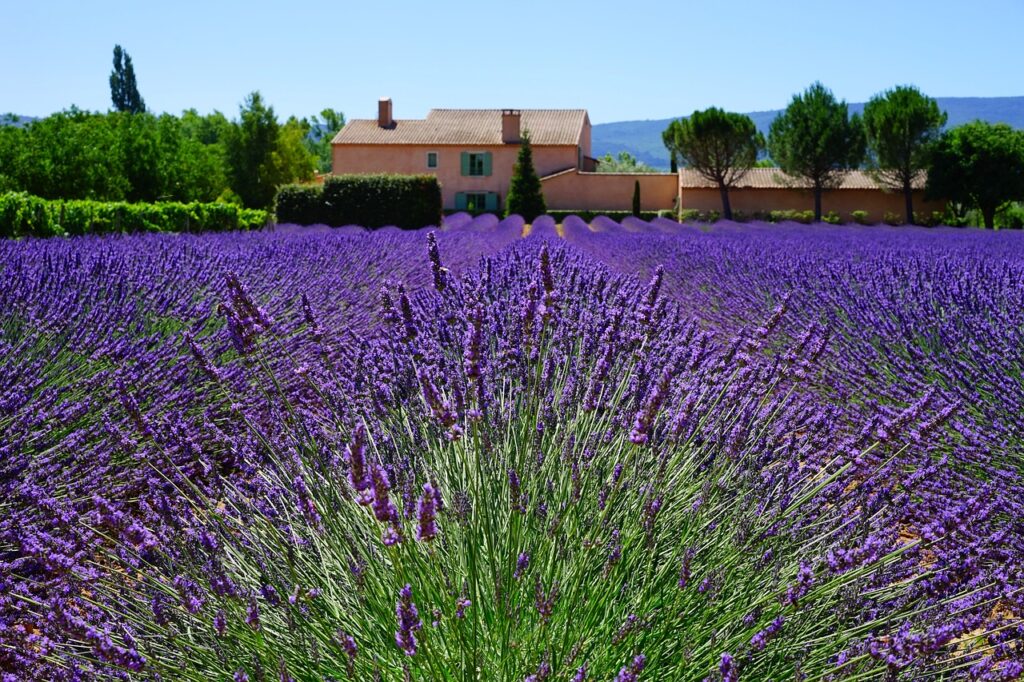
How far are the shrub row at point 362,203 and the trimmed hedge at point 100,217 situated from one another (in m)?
2.32

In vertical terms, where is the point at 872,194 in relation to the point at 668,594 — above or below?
above

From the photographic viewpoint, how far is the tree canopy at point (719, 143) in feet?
122

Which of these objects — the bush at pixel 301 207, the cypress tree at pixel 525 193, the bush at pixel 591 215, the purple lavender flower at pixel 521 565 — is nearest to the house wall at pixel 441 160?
the bush at pixel 591 215

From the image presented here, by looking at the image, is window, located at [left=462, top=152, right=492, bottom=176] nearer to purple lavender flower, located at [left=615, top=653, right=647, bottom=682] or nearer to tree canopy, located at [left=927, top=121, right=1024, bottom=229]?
tree canopy, located at [left=927, top=121, right=1024, bottom=229]

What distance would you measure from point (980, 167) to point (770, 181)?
29.2 feet

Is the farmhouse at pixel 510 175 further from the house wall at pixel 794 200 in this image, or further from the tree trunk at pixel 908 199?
the tree trunk at pixel 908 199

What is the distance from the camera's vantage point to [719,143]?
37156 mm

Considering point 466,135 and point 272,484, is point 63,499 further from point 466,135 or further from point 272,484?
point 466,135

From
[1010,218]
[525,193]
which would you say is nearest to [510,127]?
[525,193]

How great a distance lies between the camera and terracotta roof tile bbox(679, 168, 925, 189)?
38938mm

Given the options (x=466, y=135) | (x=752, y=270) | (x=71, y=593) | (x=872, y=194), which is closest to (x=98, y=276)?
(x=71, y=593)

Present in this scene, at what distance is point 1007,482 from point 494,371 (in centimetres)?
186

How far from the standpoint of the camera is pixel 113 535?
3260mm

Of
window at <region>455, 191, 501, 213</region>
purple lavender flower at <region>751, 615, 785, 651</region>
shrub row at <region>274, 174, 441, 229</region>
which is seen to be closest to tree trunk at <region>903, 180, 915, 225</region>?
window at <region>455, 191, 501, 213</region>
